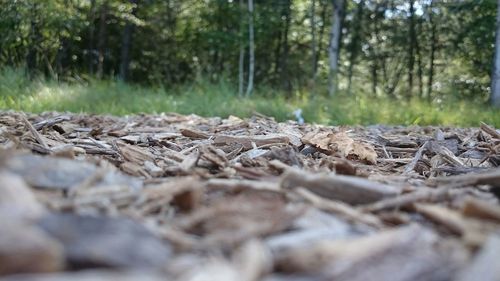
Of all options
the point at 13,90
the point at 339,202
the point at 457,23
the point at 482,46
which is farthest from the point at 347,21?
the point at 339,202

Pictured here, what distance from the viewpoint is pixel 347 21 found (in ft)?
58.1

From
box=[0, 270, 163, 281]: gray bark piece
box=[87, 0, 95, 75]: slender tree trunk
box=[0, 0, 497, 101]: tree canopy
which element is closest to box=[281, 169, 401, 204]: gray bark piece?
box=[0, 270, 163, 281]: gray bark piece

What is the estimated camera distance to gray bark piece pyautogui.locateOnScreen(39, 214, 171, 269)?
28.5 inches

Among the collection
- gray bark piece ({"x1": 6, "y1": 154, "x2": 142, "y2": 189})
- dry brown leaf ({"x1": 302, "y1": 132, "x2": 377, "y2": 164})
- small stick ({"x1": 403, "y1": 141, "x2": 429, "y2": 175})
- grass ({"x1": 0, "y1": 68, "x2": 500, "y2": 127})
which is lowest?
grass ({"x1": 0, "y1": 68, "x2": 500, "y2": 127})

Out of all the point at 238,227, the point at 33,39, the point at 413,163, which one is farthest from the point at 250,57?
the point at 238,227

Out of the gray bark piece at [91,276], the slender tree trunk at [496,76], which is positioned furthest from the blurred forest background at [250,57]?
the gray bark piece at [91,276]

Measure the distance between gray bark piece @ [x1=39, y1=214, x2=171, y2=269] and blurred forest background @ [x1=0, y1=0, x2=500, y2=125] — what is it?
5.23 metres

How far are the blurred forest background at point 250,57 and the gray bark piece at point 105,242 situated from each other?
5.23 meters

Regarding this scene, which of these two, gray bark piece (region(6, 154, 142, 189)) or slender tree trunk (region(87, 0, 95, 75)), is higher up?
slender tree trunk (region(87, 0, 95, 75))

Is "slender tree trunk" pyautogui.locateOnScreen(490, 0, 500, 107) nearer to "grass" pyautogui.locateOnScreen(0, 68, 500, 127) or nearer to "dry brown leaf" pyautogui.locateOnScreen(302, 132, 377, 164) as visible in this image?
"grass" pyautogui.locateOnScreen(0, 68, 500, 127)

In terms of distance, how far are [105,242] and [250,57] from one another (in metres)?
12.5

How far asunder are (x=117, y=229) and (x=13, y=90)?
6911 mm

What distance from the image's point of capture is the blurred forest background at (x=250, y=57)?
23.4 ft

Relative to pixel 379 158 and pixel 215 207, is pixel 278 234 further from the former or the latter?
pixel 379 158
